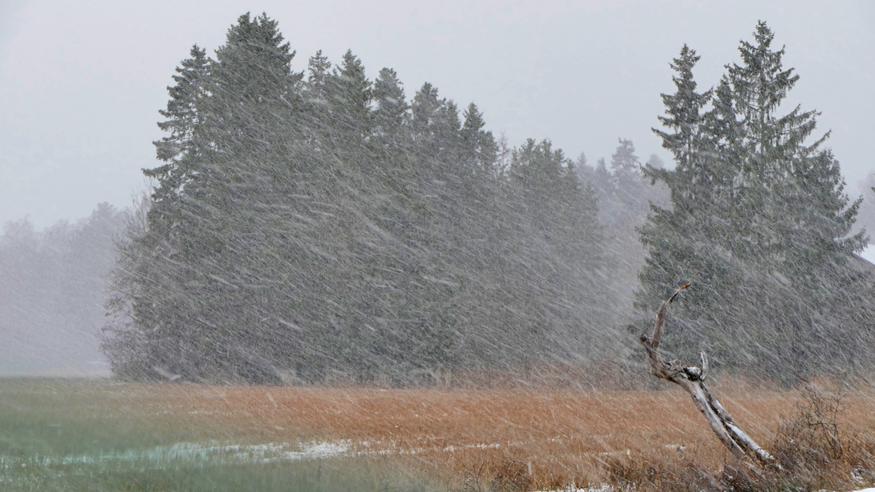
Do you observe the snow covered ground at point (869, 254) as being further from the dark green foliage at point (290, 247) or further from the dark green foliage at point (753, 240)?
the dark green foliage at point (290, 247)

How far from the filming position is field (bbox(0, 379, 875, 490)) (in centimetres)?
945

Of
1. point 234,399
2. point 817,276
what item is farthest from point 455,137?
point 234,399

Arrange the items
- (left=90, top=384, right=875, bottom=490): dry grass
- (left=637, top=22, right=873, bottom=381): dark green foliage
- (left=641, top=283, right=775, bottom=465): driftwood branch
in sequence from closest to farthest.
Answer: (left=641, top=283, right=775, bottom=465): driftwood branch → (left=90, top=384, right=875, bottom=490): dry grass → (left=637, top=22, right=873, bottom=381): dark green foliage

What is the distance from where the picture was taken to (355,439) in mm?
13000

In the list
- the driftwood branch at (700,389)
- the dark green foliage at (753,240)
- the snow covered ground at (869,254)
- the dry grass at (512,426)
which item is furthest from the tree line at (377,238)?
the driftwood branch at (700,389)

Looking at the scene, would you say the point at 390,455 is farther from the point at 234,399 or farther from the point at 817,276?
the point at 817,276

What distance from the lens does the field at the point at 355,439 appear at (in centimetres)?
945

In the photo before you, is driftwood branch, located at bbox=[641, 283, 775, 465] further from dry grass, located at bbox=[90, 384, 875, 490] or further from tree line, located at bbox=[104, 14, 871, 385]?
tree line, located at bbox=[104, 14, 871, 385]

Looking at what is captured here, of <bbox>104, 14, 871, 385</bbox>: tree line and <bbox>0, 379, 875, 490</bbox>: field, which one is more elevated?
<bbox>104, 14, 871, 385</bbox>: tree line

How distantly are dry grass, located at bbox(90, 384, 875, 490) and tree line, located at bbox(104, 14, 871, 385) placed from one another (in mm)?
6409

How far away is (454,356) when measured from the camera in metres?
30.9

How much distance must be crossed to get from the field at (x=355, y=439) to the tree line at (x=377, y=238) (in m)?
7.94

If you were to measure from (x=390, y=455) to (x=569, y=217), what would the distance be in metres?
39.0

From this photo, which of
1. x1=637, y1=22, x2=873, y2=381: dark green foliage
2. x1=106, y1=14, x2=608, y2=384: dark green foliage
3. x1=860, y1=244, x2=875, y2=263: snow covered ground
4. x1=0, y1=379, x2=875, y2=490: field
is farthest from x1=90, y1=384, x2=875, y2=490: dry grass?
x1=860, y1=244, x2=875, y2=263: snow covered ground
